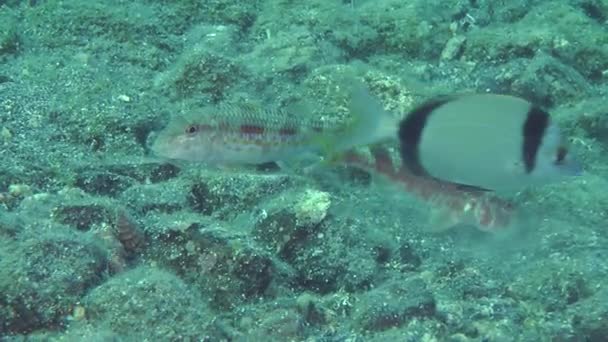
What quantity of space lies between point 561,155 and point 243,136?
1904 mm

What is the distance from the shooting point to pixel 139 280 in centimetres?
271

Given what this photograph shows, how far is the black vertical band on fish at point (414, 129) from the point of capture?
253 centimetres

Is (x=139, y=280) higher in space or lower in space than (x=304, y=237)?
higher

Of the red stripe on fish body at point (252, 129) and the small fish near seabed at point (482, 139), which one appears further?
the red stripe on fish body at point (252, 129)

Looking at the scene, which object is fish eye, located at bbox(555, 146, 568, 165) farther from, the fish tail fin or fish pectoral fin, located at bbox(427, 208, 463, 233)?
fish pectoral fin, located at bbox(427, 208, 463, 233)

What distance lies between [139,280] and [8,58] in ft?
11.9

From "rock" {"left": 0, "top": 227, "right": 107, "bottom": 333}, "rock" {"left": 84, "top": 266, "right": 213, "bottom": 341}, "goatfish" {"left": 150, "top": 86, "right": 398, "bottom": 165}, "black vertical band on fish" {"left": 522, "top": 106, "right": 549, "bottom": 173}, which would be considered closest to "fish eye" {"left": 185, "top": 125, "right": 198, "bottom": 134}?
"goatfish" {"left": 150, "top": 86, "right": 398, "bottom": 165}

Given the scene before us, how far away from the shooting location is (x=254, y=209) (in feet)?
12.0

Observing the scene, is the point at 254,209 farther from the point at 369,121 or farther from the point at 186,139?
the point at 369,121

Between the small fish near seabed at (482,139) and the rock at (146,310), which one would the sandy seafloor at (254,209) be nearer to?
the rock at (146,310)

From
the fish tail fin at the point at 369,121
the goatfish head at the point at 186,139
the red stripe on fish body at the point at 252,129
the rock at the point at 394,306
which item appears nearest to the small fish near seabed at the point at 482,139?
the fish tail fin at the point at 369,121

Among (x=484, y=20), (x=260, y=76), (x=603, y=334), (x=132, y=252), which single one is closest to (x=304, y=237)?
(x=132, y=252)

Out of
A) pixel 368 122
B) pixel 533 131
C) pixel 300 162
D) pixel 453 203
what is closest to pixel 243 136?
pixel 300 162

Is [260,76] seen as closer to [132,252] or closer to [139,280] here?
[132,252]
